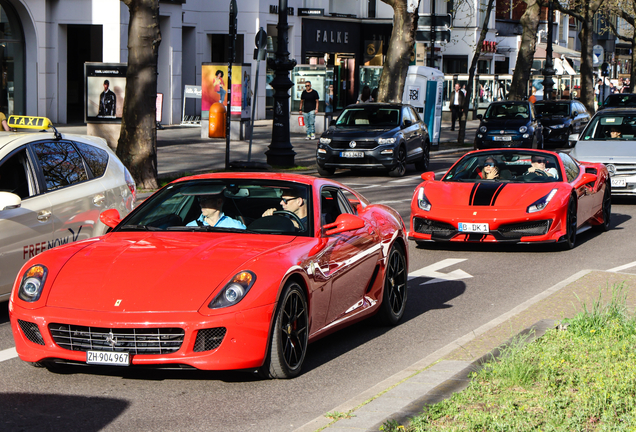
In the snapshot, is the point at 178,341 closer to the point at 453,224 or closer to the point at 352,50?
the point at 453,224

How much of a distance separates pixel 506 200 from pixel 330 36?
4041cm

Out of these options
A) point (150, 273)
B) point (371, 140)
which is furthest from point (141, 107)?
point (150, 273)

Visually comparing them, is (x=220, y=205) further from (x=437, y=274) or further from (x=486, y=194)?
(x=486, y=194)

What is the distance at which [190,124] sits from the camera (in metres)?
37.0

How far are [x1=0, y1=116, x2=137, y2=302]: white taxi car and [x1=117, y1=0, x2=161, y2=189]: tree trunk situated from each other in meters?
7.98

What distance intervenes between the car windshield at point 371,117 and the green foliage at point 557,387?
55.7 ft

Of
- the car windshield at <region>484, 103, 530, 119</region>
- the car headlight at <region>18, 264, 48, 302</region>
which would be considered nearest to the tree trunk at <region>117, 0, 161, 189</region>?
the car headlight at <region>18, 264, 48, 302</region>

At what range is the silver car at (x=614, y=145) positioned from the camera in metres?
17.5

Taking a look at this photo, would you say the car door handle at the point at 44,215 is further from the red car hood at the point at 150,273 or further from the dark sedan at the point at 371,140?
the dark sedan at the point at 371,140

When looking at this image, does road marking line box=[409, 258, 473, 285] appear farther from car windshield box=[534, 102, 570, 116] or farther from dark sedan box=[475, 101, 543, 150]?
car windshield box=[534, 102, 570, 116]

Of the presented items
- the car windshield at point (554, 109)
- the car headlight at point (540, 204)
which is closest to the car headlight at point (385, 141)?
the car headlight at point (540, 204)

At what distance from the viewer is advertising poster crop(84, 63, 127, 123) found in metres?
24.9

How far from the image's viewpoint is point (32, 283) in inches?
235

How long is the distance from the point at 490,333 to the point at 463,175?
618cm
